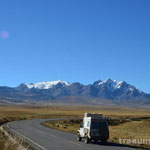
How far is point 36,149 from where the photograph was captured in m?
22.7

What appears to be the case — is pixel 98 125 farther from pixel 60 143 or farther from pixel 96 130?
pixel 60 143

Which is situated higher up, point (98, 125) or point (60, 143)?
point (98, 125)

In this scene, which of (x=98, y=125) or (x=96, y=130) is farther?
(x=98, y=125)

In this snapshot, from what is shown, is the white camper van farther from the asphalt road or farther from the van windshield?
the asphalt road

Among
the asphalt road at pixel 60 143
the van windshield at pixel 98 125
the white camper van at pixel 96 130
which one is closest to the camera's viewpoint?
the asphalt road at pixel 60 143

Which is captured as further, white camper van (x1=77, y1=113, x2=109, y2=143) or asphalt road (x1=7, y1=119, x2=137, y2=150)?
white camper van (x1=77, y1=113, x2=109, y2=143)

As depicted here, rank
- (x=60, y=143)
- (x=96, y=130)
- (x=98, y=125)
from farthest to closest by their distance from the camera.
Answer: (x=98, y=125) < (x=96, y=130) < (x=60, y=143)

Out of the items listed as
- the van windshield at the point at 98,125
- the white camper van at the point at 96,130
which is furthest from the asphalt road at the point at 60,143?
the van windshield at the point at 98,125

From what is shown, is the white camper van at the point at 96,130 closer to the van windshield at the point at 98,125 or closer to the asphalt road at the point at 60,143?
the van windshield at the point at 98,125

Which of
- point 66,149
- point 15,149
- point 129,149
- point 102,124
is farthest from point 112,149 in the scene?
point 15,149

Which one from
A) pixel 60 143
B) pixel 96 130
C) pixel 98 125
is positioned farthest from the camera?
pixel 98 125

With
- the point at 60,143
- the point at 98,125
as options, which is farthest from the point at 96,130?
the point at 60,143

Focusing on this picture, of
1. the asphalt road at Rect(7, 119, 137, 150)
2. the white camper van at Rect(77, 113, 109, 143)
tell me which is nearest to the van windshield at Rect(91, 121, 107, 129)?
the white camper van at Rect(77, 113, 109, 143)

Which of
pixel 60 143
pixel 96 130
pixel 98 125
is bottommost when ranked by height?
pixel 60 143
